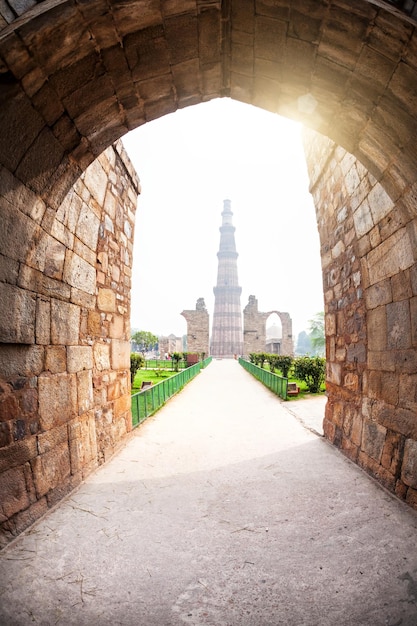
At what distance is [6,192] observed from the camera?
2254 millimetres

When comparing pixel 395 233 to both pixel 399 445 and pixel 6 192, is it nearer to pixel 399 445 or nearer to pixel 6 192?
pixel 399 445

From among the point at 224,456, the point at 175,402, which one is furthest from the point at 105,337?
the point at 175,402

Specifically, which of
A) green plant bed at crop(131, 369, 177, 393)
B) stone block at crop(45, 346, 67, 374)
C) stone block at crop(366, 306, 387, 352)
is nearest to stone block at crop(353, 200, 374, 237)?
stone block at crop(366, 306, 387, 352)

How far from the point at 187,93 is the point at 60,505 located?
13.3ft

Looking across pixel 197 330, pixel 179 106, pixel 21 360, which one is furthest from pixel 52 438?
pixel 197 330

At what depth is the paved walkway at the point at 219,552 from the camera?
71.7 inches

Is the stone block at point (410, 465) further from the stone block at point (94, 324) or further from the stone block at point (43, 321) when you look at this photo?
the stone block at point (94, 324)

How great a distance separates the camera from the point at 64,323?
338 cm

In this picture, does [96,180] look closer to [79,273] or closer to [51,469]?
[79,273]

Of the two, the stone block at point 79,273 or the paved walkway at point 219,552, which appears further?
the stone block at point 79,273

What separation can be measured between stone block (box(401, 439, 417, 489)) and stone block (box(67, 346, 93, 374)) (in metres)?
3.51

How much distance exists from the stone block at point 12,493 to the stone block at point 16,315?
1.04 m

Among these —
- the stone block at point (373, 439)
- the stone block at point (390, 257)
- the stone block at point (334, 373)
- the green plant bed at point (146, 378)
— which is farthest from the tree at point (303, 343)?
the stone block at point (390, 257)

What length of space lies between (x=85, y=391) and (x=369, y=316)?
11.8 ft
